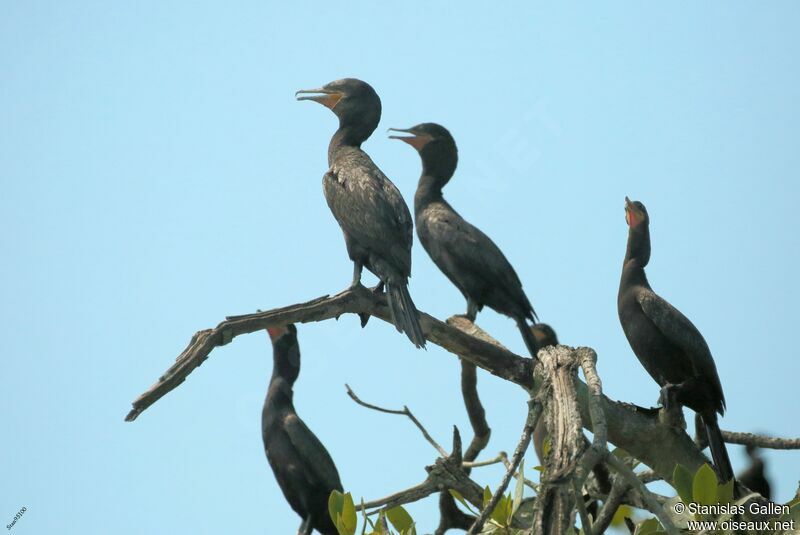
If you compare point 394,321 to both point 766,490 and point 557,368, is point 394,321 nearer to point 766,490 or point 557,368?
point 557,368

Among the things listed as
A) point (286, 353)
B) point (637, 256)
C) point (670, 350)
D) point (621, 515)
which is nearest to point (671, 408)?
point (621, 515)


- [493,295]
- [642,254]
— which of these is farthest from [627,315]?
[493,295]

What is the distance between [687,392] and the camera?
16.7ft

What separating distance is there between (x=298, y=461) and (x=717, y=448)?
9.49 feet

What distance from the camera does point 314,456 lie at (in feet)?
22.0

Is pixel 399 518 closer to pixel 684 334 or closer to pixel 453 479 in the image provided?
pixel 453 479

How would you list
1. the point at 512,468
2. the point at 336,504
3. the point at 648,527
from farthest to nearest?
the point at 336,504 < the point at 648,527 < the point at 512,468

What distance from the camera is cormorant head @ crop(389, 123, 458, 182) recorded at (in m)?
7.61

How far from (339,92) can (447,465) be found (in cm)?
293

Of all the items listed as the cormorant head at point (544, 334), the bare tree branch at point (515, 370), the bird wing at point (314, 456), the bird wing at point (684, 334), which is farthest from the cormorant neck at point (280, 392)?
the bird wing at point (684, 334)

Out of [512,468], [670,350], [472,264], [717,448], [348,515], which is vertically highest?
[472,264]

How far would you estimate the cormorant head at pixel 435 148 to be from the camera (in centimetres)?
761

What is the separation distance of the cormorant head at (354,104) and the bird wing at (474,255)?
0.97 m

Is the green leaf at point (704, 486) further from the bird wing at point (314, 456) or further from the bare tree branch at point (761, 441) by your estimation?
the bird wing at point (314, 456)
